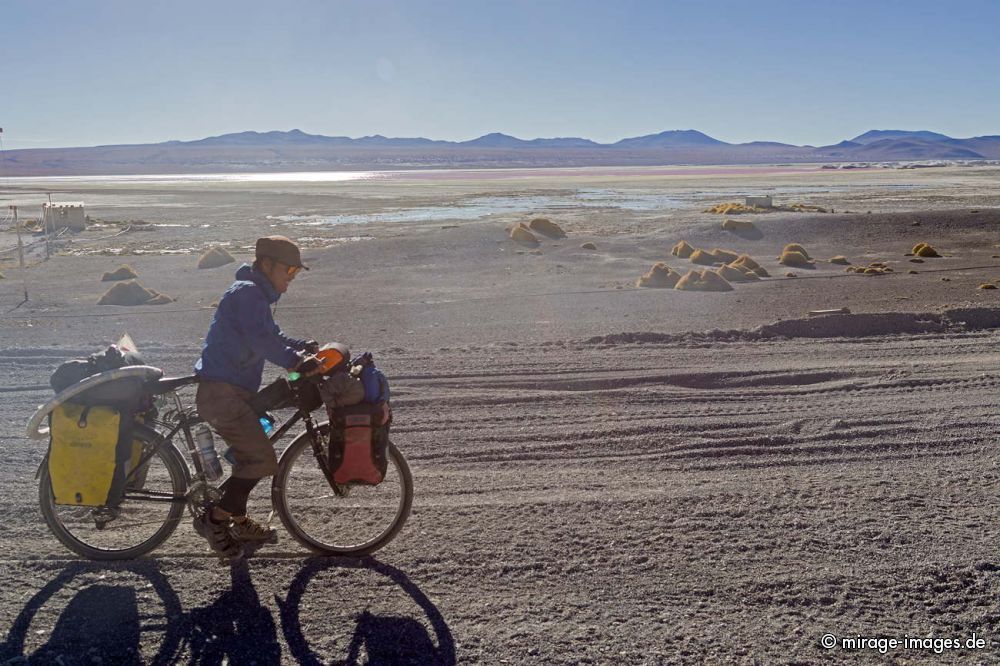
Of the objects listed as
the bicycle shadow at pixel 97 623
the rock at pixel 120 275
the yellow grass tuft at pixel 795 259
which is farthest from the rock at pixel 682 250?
the bicycle shadow at pixel 97 623

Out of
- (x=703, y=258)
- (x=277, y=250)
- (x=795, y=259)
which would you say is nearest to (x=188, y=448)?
(x=277, y=250)

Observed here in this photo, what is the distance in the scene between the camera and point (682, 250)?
2242 centimetres

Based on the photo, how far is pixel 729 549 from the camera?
498cm

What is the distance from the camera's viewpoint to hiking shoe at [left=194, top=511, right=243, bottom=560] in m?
4.68

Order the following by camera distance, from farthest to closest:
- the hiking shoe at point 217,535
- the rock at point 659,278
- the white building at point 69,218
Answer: the white building at point 69,218
the rock at point 659,278
the hiking shoe at point 217,535

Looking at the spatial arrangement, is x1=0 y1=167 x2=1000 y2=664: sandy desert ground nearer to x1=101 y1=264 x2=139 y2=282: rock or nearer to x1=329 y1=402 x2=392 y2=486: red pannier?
x1=329 y1=402 x2=392 y2=486: red pannier

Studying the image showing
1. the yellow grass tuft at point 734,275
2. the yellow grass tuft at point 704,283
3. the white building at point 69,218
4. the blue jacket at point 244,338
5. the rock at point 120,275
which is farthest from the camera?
the white building at point 69,218

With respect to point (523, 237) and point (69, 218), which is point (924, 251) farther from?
point (69, 218)

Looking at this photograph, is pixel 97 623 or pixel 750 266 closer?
pixel 97 623

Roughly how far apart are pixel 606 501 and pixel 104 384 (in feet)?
9.67

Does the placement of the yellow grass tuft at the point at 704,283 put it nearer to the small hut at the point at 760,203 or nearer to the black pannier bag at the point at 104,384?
the black pannier bag at the point at 104,384

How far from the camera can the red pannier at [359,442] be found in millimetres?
4703

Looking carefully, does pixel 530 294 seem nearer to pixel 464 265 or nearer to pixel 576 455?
pixel 464 265

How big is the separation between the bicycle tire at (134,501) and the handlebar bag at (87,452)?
9 cm
